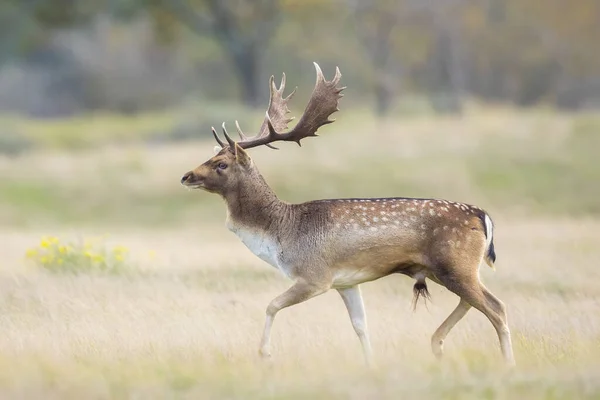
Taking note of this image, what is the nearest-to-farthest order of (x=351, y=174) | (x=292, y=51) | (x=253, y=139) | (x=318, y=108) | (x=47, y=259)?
1. (x=253, y=139)
2. (x=318, y=108)
3. (x=47, y=259)
4. (x=351, y=174)
5. (x=292, y=51)

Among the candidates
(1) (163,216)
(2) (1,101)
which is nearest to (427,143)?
(1) (163,216)

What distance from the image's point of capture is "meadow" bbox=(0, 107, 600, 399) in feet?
27.3

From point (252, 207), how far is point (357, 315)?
123 centimetres

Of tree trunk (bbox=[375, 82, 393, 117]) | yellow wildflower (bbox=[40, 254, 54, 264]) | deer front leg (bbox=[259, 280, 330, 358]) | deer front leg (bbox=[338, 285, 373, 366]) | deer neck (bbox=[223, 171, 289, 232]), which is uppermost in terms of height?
tree trunk (bbox=[375, 82, 393, 117])

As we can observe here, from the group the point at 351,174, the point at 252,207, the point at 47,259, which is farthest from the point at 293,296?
the point at 351,174

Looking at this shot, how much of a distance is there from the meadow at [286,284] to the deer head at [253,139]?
1309 millimetres

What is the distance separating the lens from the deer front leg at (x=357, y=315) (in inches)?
389

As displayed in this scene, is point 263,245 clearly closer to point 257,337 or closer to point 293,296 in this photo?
point 293,296

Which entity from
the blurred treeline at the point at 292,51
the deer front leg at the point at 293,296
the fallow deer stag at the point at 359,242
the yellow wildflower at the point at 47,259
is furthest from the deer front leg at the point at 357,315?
the blurred treeline at the point at 292,51

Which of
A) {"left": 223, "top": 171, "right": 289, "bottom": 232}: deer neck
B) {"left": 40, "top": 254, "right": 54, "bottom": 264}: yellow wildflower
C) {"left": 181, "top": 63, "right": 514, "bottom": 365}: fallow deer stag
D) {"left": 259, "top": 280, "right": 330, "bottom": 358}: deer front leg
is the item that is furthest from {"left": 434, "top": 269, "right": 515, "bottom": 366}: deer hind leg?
{"left": 40, "top": 254, "right": 54, "bottom": 264}: yellow wildflower

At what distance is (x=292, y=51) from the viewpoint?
59188 millimetres

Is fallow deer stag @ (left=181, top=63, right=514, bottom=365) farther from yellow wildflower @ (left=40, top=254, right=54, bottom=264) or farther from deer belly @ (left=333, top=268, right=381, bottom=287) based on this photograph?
yellow wildflower @ (left=40, top=254, right=54, bottom=264)

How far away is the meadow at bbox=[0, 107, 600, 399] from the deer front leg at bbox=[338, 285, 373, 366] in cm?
20

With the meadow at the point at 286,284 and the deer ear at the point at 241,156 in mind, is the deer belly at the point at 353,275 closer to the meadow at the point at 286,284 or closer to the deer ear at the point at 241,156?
the meadow at the point at 286,284
